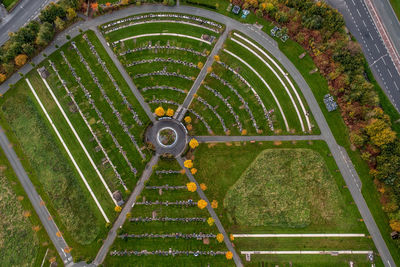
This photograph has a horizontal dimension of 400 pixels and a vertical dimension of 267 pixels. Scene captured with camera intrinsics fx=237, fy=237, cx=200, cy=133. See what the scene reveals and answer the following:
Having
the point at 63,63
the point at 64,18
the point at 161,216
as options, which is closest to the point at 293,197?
the point at 161,216

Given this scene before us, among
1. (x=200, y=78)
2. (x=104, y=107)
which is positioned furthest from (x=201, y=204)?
(x=104, y=107)

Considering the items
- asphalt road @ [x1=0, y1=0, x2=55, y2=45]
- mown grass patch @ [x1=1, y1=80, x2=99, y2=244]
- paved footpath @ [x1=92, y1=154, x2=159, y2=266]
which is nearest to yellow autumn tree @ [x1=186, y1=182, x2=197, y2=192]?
paved footpath @ [x1=92, y1=154, x2=159, y2=266]

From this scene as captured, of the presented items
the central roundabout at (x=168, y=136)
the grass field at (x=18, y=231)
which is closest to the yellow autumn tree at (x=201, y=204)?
the central roundabout at (x=168, y=136)

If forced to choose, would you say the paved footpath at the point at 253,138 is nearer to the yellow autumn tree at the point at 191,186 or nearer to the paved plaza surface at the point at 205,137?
the paved plaza surface at the point at 205,137

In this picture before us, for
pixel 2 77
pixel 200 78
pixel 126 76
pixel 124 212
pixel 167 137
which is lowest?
pixel 124 212

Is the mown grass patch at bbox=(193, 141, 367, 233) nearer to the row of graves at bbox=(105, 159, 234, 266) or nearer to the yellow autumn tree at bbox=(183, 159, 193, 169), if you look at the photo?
the yellow autumn tree at bbox=(183, 159, 193, 169)

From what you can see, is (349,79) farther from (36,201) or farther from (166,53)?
(36,201)

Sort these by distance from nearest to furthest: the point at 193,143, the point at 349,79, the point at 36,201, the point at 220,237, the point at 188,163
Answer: the point at 220,237 < the point at 188,163 < the point at 193,143 < the point at 349,79 < the point at 36,201
